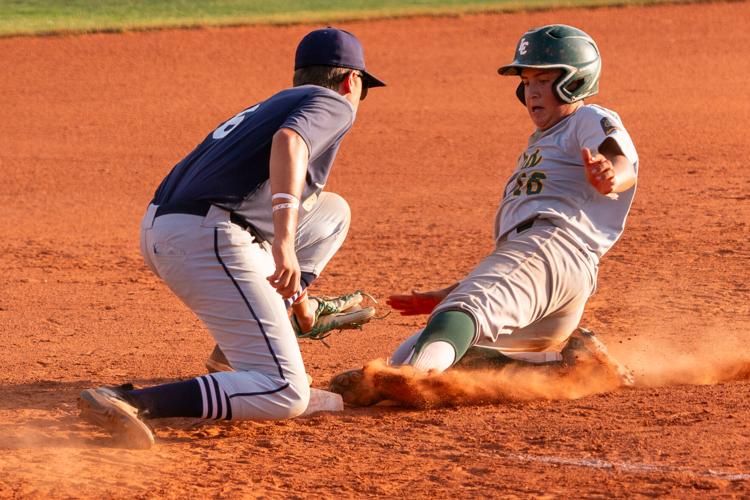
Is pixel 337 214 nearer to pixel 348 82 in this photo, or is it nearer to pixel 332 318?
pixel 332 318

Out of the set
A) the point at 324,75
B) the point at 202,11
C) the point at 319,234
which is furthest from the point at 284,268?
the point at 202,11

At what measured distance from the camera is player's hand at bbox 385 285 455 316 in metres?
4.86

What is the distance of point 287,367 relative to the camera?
421 centimetres

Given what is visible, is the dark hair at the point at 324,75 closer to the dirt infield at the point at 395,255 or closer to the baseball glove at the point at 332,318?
the baseball glove at the point at 332,318

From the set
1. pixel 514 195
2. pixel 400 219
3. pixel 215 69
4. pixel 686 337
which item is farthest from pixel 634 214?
pixel 215 69

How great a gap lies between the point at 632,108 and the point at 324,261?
802cm

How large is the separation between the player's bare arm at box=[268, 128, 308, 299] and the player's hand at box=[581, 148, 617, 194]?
1057 millimetres

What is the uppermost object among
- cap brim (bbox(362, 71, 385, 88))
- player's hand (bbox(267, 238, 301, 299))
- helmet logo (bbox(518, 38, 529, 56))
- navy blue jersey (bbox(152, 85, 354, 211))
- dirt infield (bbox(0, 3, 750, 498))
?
helmet logo (bbox(518, 38, 529, 56))

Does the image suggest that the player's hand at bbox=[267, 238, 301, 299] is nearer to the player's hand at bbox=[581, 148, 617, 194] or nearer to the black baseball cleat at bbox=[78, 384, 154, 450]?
the black baseball cleat at bbox=[78, 384, 154, 450]

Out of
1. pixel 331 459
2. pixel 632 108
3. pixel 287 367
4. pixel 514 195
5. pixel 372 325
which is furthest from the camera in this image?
pixel 632 108

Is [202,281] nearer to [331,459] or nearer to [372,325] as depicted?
[331,459]

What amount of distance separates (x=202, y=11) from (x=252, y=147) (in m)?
12.8

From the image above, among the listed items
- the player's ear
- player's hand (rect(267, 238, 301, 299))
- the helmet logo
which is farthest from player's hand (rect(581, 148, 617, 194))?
player's hand (rect(267, 238, 301, 299))

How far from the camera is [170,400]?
4.07 metres
